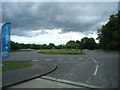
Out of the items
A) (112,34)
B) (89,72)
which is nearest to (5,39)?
(89,72)

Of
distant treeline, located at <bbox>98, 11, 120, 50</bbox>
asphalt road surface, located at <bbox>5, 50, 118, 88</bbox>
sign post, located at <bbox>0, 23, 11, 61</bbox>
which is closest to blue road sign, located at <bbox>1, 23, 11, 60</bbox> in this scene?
sign post, located at <bbox>0, 23, 11, 61</bbox>

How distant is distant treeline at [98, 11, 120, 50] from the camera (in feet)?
33.3

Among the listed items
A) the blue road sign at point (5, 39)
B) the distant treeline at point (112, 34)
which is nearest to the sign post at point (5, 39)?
the blue road sign at point (5, 39)

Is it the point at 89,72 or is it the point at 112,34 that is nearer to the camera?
the point at 89,72

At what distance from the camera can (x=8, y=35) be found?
348 inches

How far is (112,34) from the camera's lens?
10.6m

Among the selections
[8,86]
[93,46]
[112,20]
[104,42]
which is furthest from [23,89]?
[93,46]

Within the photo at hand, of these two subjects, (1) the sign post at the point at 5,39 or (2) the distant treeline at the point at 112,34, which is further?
(2) the distant treeline at the point at 112,34

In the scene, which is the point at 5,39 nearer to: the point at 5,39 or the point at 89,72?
the point at 5,39

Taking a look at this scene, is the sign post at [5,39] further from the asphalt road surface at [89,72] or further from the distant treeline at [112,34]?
the distant treeline at [112,34]

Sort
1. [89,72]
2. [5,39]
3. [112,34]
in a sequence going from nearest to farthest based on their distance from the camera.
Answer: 1. [5,39]
2. [89,72]
3. [112,34]

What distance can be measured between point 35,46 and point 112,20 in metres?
93.9

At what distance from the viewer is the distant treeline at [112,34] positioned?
10.2 meters

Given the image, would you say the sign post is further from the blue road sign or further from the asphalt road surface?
the asphalt road surface
